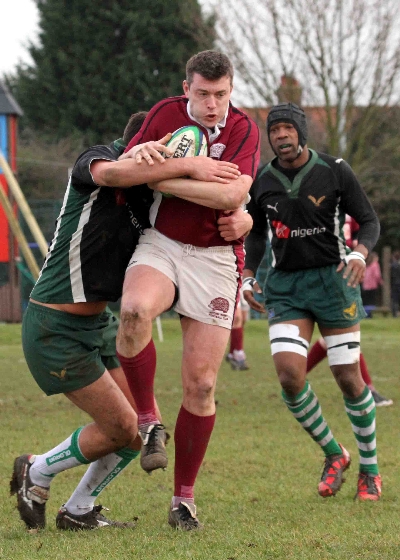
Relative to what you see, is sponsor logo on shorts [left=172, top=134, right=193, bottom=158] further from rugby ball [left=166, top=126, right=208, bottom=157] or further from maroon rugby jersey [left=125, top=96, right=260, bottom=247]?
maroon rugby jersey [left=125, top=96, right=260, bottom=247]

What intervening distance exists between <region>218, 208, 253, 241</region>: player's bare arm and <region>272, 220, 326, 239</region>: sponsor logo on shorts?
1.59 meters

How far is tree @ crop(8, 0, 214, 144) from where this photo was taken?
39.5m

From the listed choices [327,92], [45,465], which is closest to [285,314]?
[45,465]

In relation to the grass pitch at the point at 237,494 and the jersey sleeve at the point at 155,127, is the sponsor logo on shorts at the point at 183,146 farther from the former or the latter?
the grass pitch at the point at 237,494

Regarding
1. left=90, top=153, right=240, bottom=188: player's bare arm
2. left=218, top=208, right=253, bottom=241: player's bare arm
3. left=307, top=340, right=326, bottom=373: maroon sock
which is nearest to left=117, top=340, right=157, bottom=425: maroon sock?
left=218, top=208, right=253, bottom=241: player's bare arm

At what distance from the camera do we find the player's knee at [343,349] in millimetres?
6285

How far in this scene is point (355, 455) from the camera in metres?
7.62

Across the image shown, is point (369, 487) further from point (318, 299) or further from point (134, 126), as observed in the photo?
point (134, 126)

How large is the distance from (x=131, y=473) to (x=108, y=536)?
2.04m

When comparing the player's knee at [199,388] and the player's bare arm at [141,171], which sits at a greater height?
the player's bare arm at [141,171]

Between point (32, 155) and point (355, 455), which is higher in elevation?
point (355, 455)

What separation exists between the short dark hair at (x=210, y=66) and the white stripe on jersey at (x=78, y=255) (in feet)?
2.45

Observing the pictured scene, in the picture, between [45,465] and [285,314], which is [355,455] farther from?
[45,465]

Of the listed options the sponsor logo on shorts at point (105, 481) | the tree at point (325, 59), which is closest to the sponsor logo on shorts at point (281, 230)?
the sponsor logo on shorts at point (105, 481)
